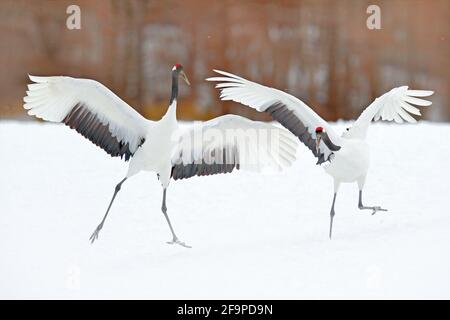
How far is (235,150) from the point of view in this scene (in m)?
2.68

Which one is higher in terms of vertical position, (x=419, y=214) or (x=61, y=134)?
(x=61, y=134)

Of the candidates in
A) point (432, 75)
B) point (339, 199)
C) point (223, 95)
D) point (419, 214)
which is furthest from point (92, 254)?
point (432, 75)

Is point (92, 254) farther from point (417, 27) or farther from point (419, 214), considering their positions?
point (417, 27)

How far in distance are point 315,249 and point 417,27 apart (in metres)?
1.47

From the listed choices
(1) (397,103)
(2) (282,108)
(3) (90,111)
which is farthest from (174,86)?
(1) (397,103)

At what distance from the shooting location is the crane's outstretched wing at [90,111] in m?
2.43

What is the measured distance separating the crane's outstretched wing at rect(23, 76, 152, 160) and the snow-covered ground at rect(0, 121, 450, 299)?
388mm

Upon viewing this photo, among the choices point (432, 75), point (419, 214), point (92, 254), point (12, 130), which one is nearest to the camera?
point (92, 254)

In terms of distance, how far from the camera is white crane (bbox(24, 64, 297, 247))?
2.44 metres

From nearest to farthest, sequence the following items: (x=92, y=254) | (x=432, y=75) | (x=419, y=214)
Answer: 1. (x=92, y=254)
2. (x=419, y=214)
3. (x=432, y=75)

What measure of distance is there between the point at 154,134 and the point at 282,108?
0.53 meters

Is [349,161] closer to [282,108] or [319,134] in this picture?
[319,134]

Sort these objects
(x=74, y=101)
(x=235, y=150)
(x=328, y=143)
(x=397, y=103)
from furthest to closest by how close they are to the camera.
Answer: (x=397, y=103), (x=235, y=150), (x=328, y=143), (x=74, y=101)

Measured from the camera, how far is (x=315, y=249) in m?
2.63
